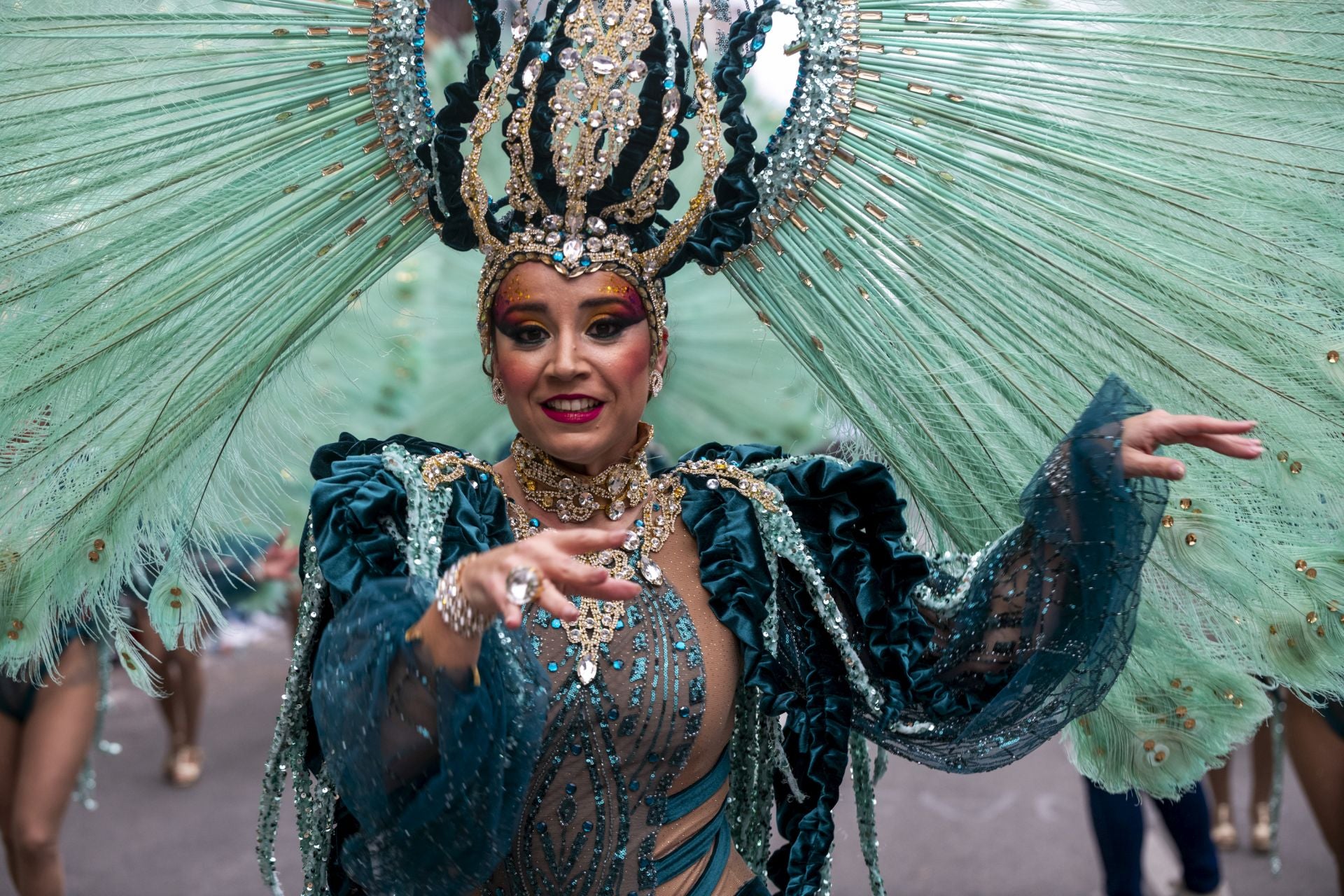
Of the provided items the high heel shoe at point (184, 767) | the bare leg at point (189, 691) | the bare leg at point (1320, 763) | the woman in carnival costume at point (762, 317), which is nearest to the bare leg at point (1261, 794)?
the bare leg at point (1320, 763)

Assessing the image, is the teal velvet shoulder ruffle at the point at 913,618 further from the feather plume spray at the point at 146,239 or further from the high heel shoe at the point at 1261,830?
the high heel shoe at the point at 1261,830

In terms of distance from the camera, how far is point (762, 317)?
232cm

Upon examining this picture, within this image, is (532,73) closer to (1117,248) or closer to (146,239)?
(146,239)

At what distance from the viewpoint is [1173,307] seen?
85.4 inches

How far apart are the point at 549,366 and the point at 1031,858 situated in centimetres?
376

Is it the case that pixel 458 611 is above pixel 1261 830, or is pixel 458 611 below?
above

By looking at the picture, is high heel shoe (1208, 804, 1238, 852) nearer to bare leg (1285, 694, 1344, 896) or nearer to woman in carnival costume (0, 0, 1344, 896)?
bare leg (1285, 694, 1344, 896)

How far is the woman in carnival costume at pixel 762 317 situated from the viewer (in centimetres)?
205

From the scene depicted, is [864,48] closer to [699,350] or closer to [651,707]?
[651,707]

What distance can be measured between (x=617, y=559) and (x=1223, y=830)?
379 centimetres

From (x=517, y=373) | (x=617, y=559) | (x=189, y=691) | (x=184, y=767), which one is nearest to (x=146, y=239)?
(x=517, y=373)

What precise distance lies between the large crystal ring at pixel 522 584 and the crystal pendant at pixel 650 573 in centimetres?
59

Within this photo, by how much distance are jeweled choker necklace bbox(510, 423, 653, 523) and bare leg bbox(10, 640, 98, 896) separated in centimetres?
198

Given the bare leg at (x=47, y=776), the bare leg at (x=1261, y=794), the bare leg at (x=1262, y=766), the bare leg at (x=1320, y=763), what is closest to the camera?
the bare leg at (x=1320, y=763)
